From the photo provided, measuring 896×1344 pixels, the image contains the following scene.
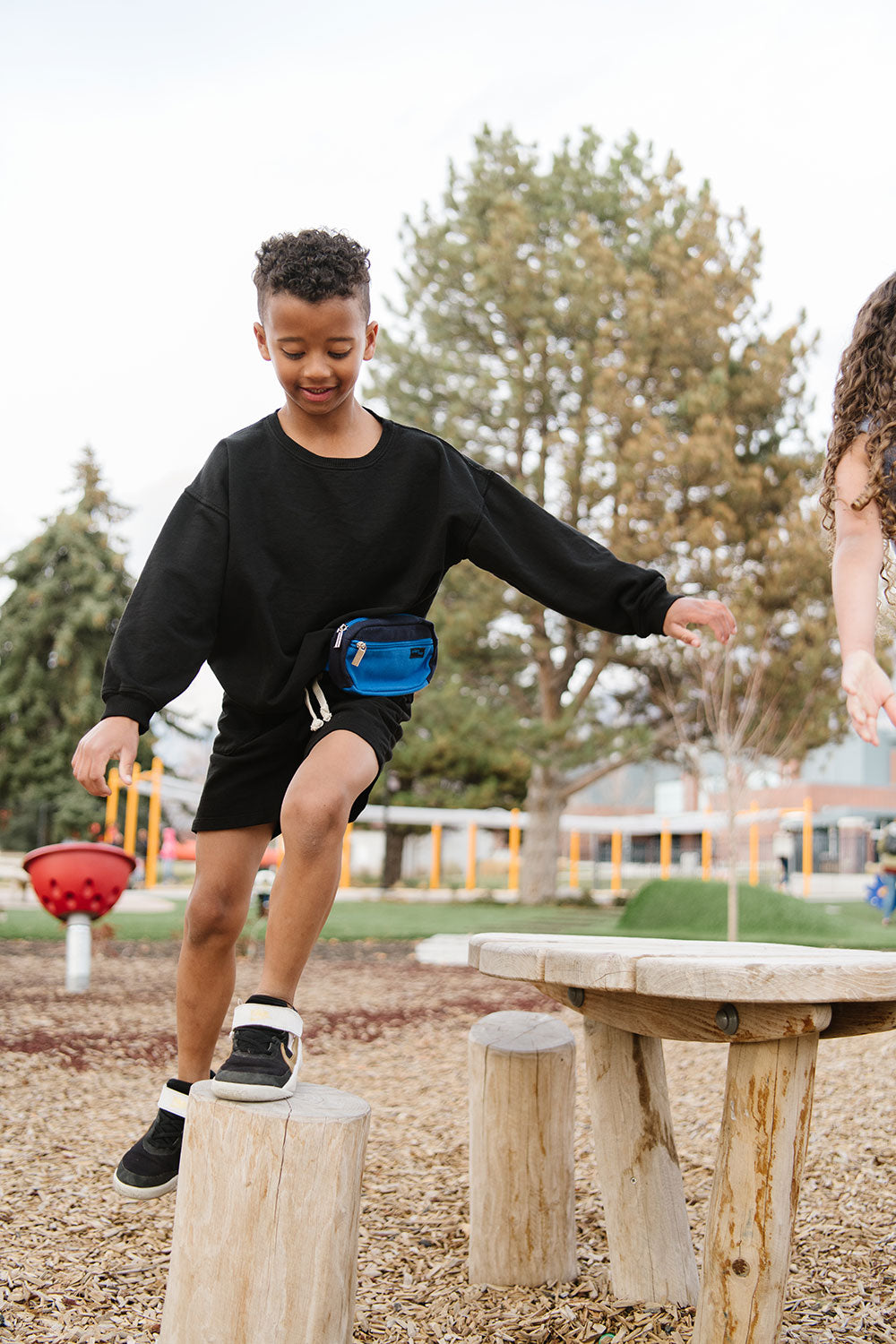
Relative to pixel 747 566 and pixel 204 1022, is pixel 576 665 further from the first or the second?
pixel 204 1022

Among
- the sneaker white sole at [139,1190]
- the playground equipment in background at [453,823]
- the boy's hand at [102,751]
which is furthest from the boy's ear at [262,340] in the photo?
the playground equipment in background at [453,823]

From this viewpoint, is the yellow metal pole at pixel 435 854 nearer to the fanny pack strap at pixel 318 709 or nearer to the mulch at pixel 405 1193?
the mulch at pixel 405 1193

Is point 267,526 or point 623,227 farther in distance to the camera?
point 623,227

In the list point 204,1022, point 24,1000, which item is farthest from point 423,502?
point 24,1000

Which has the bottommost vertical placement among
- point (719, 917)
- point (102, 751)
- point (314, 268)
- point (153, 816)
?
point (719, 917)

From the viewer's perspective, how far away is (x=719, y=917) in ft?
36.9

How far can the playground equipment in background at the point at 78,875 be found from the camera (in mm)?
6234

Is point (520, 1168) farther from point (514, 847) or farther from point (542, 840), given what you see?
point (514, 847)

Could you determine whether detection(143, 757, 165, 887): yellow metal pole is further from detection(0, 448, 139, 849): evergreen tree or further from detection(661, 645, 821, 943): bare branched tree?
detection(661, 645, 821, 943): bare branched tree

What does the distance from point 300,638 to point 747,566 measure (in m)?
15.2

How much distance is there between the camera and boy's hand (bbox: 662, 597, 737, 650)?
2.49 meters

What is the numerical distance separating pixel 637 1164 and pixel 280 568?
58.5 inches

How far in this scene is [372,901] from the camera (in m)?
17.9

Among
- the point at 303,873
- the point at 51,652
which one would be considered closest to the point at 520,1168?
the point at 303,873
